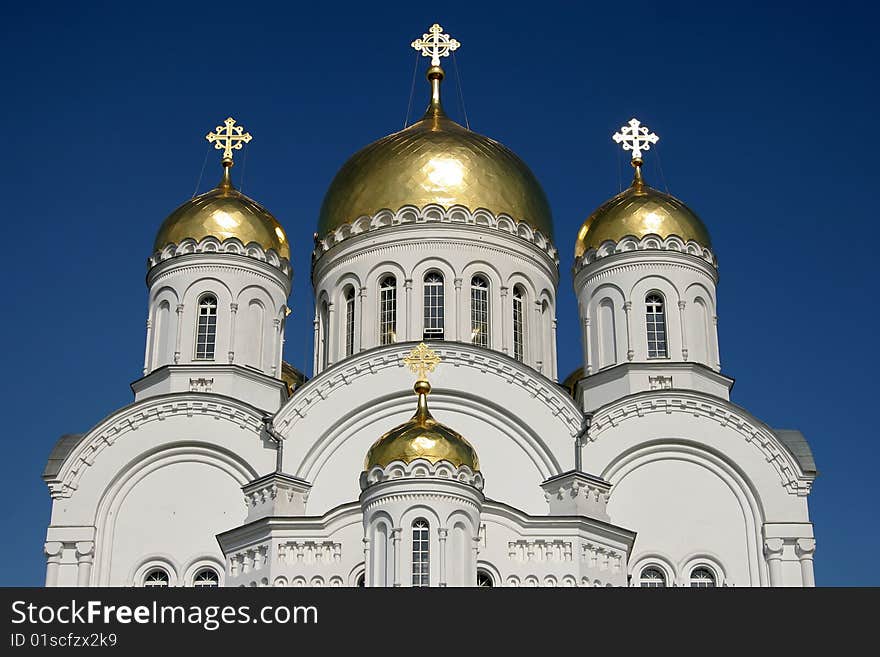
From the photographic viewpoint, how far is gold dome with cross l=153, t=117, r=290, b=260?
24375mm

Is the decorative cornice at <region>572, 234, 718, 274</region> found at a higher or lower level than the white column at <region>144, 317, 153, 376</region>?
higher

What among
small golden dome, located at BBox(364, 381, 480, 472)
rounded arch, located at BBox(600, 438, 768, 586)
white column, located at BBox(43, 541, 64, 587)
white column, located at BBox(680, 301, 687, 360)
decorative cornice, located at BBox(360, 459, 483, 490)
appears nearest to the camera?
decorative cornice, located at BBox(360, 459, 483, 490)

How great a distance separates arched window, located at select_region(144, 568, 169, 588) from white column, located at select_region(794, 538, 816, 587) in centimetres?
881

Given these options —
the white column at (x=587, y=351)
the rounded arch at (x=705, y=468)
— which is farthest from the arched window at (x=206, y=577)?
the white column at (x=587, y=351)

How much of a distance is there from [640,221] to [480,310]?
296 cm

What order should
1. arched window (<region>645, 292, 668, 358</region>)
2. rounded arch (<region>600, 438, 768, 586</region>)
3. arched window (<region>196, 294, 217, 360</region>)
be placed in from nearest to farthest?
1. rounded arch (<region>600, 438, 768, 586</region>)
2. arched window (<region>645, 292, 668, 358</region>)
3. arched window (<region>196, 294, 217, 360</region>)

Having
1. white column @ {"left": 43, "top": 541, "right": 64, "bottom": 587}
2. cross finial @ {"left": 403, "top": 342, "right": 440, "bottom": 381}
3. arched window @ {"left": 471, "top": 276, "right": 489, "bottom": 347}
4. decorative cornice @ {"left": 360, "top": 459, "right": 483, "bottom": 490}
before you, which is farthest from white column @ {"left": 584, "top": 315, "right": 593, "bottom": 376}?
white column @ {"left": 43, "top": 541, "right": 64, "bottom": 587}

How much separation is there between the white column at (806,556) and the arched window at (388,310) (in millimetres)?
6625

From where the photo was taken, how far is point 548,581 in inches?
768

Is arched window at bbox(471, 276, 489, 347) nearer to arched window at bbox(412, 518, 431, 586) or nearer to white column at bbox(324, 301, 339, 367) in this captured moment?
white column at bbox(324, 301, 339, 367)

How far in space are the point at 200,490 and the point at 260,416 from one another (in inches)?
53.8

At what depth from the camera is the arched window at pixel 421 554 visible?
1811 centimetres
